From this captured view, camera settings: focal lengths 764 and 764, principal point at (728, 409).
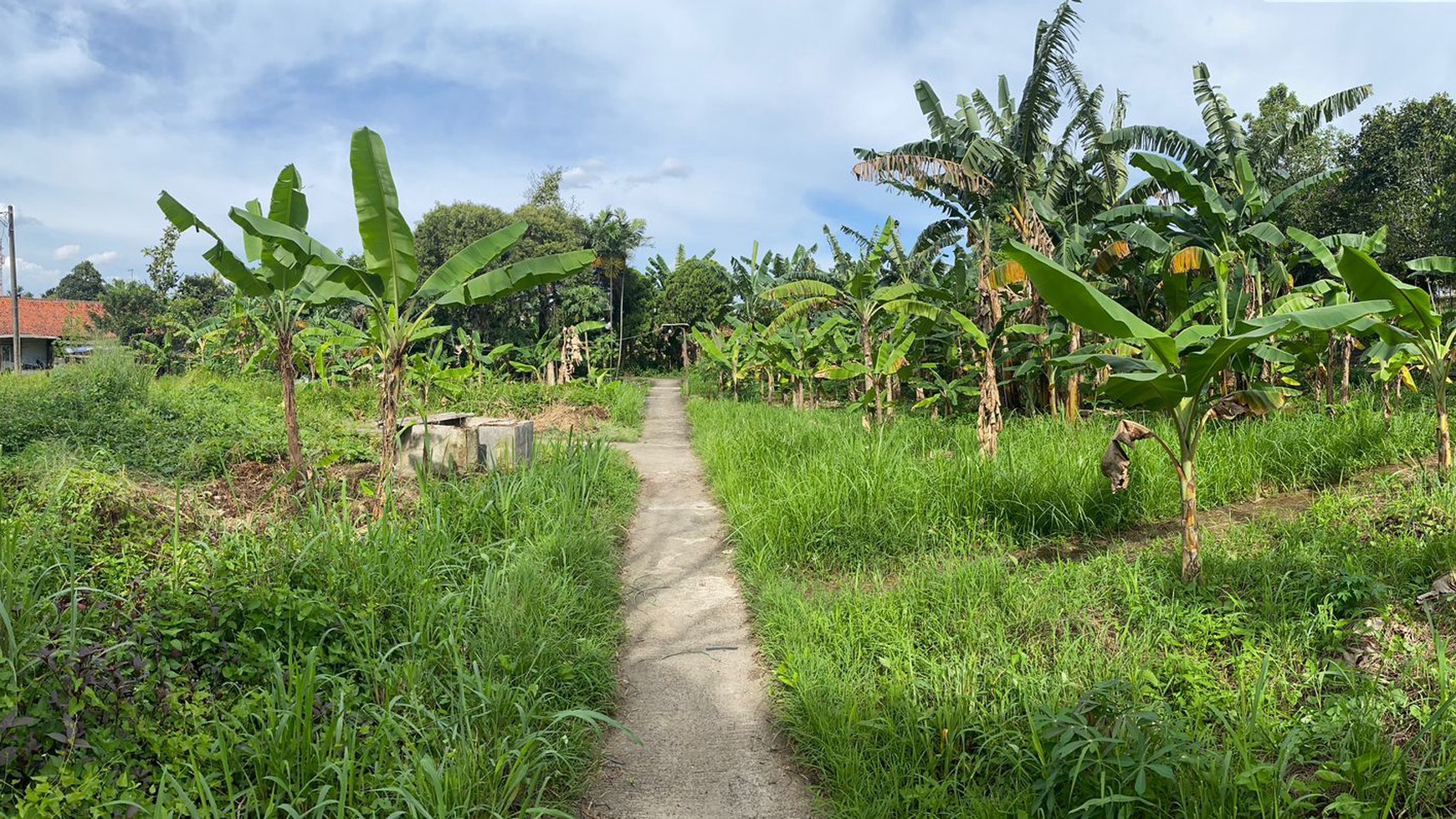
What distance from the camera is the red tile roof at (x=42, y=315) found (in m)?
30.2

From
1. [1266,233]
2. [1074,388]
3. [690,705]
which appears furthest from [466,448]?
[1266,233]

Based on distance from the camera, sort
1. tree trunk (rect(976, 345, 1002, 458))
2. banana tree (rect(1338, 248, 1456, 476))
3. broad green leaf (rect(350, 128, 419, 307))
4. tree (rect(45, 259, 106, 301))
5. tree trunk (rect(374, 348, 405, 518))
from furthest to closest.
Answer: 1. tree (rect(45, 259, 106, 301))
2. tree trunk (rect(976, 345, 1002, 458))
3. tree trunk (rect(374, 348, 405, 518))
4. broad green leaf (rect(350, 128, 419, 307))
5. banana tree (rect(1338, 248, 1456, 476))

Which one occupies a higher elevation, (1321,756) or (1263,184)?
(1263,184)

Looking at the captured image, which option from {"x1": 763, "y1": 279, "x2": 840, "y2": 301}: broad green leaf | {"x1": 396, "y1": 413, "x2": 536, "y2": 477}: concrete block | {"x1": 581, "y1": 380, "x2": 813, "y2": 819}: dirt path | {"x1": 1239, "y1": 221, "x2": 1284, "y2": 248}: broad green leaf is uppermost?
{"x1": 1239, "y1": 221, "x2": 1284, "y2": 248}: broad green leaf

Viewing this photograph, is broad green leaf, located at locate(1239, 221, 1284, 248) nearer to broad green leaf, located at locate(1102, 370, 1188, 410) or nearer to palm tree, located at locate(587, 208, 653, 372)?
broad green leaf, located at locate(1102, 370, 1188, 410)

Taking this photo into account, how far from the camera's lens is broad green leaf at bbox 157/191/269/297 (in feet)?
17.6

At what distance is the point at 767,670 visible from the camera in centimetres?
381

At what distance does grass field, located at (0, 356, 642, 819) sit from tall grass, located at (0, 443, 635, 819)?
Result: 0.04ft

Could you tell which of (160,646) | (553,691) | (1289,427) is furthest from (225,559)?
(1289,427)

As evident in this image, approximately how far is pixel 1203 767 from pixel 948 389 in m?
8.67

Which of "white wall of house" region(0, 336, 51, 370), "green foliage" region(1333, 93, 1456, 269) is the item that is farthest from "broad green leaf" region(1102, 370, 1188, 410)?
"white wall of house" region(0, 336, 51, 370)

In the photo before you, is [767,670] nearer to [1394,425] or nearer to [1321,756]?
[1321,756]

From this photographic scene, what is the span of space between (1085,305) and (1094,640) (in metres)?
1.60

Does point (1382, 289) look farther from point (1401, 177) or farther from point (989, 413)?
point (1401, 177)
